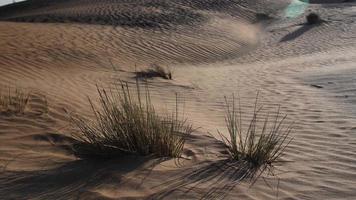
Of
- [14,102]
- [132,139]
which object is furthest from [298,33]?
[132,139]

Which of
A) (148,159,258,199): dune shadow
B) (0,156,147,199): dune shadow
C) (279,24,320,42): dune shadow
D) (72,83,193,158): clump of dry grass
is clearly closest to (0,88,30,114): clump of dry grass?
(72,83,193,158): clump of dry grass

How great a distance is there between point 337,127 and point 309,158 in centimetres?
156

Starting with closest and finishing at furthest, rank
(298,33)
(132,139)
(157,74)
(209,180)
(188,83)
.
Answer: (209,180) < (132,139) < (188,83) < (157,74) < (298,33)

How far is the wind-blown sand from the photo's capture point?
15.1ft

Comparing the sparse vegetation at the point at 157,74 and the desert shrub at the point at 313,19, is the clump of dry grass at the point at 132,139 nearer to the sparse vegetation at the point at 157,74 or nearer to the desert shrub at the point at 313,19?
the sparse vegetation at the point at 157,74

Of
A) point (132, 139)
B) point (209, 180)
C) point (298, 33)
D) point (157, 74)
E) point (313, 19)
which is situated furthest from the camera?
point (313, 19)

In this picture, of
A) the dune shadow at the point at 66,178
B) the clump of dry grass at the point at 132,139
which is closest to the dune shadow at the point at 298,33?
the clump of dry grass at the point at 132,139

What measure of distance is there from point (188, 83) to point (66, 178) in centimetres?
678

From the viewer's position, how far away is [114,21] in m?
20.9

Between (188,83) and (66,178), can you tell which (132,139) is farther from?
(188,83)

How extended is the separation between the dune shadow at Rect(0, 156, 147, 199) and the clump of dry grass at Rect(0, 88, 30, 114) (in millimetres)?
2326

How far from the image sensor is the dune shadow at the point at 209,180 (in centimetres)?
437

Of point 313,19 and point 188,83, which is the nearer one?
point 188,83

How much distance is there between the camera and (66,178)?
4.67 meters
